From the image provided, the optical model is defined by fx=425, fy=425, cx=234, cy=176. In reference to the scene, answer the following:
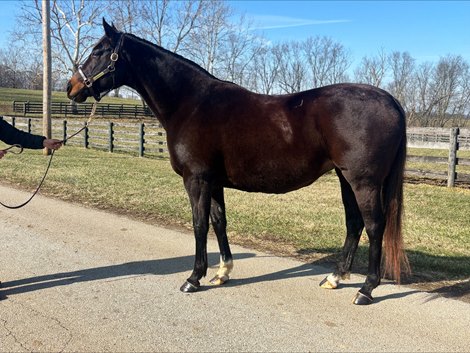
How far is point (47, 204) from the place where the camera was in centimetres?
797

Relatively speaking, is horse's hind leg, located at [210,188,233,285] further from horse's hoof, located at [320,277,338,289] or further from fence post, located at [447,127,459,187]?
fence post, located at [447,127,459,187]

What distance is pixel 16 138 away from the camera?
412 centimetres

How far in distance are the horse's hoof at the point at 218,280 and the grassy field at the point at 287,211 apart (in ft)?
4.19

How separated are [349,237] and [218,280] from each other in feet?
4.64

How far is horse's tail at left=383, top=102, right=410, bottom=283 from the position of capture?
3.87 metres

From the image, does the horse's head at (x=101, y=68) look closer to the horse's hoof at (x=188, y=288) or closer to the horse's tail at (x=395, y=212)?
the horse's hoof at (x=188, y=288)

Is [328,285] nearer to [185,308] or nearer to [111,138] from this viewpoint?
[185,308]

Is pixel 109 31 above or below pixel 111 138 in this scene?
above

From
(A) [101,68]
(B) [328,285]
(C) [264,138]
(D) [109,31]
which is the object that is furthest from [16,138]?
(B) [328,285]

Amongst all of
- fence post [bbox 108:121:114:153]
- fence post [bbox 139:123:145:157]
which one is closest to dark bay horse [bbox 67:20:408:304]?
fence post [bbox 139:123:145:157]

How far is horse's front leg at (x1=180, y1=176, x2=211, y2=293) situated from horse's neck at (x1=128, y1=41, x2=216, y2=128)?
2.40ft

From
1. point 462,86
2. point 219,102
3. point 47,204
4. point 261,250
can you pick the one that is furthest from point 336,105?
point 462,86

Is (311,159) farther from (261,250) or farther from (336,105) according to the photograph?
(261,250)

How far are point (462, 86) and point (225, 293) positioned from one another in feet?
202
